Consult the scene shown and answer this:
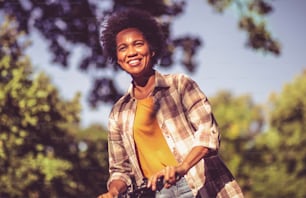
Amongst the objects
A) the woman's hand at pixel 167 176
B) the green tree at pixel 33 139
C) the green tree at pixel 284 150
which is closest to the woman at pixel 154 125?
the woman's hand at pixel 167 176

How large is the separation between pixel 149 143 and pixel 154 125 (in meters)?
0.13

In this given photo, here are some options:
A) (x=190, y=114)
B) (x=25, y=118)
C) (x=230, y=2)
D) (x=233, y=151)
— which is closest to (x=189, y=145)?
(x=190, y=114)

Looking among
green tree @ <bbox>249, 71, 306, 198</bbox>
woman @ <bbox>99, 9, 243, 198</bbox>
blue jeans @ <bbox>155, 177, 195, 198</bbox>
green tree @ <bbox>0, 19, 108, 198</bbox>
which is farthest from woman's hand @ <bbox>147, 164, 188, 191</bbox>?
green tree @ <bbox>249, 71, 306, 198</bbox>

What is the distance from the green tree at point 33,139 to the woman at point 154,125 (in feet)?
20.0

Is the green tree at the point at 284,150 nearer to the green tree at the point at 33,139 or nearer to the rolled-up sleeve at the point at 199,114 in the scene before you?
the green tree at the point at 33,139

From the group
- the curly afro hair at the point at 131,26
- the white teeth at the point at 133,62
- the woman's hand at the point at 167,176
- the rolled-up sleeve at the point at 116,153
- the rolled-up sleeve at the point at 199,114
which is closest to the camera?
the woman's hand at the point at 167,176

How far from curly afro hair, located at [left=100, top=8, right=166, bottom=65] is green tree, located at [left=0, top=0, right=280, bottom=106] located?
6.33m

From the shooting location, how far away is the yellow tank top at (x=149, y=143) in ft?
10.3

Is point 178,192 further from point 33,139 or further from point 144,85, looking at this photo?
point 33,139

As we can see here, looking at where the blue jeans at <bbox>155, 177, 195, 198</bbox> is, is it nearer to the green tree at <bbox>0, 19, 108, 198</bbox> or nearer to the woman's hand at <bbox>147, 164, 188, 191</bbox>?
the woman's hand at <bbox>147, 164, 188, 191</bbox>

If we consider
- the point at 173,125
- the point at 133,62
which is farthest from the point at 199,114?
the point at 133,62

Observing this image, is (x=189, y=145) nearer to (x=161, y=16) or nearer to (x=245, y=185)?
(x=161, y=16)

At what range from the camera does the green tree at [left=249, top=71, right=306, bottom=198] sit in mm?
33188

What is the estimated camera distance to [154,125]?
321cm
